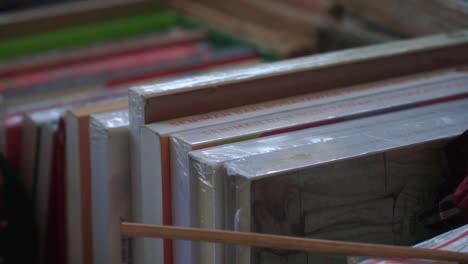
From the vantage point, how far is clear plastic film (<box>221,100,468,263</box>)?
104cm

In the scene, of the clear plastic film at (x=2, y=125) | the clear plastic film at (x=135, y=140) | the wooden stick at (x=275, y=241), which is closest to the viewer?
the wooden stick at (x=275, y=241)

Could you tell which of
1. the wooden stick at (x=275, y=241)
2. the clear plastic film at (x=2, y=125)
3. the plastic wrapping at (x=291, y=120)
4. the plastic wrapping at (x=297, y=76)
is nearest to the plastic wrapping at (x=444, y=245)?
the wooden stick at (x=275, y=241)

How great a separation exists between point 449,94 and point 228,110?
369 mm

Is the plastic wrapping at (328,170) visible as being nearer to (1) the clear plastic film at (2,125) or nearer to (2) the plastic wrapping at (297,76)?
(2) the plastic wrapping at (297,76)

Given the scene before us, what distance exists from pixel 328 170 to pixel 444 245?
7.0 inches

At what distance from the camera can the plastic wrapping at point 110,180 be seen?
128 cm

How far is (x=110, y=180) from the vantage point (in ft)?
4.25

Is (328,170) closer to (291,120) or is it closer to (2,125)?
(291,120)

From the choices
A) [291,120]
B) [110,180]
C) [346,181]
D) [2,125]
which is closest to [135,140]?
[110,180]

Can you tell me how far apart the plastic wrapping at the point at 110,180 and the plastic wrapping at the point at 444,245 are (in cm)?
45

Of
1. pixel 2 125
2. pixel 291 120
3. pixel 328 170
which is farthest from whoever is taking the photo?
pixel 2 125

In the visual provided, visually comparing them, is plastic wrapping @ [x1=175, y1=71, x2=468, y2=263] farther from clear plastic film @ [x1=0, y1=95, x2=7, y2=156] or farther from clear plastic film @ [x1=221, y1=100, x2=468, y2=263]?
clear plastic film @ [x1=0, y1=95, x2=7, y2=156]

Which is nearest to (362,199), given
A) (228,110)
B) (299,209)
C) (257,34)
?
(299,209)

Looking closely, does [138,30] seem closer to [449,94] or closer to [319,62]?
[319,62]
